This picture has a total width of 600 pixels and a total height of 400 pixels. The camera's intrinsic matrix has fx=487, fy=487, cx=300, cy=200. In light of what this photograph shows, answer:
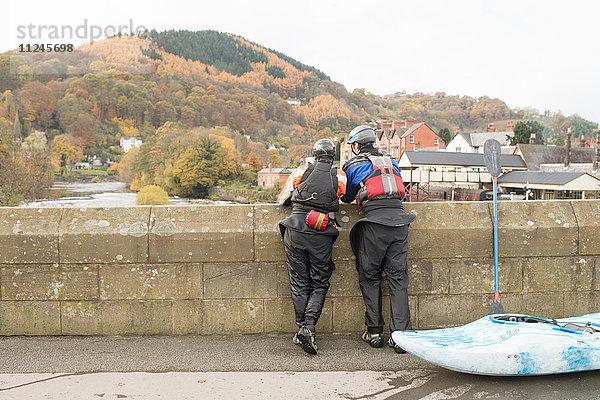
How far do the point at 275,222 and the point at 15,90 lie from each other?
173 m

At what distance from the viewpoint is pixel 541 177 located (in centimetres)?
5606

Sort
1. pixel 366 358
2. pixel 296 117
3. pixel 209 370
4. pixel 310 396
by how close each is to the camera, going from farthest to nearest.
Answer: pixel 296 117
pixel 366 358
pixel 209 370
pixel 310 396

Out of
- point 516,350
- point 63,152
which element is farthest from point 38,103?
point 516,350

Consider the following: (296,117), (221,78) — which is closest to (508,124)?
(296,117)

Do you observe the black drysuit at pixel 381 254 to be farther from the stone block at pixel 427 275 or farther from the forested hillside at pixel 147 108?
the forested hillside at pixel 147 108

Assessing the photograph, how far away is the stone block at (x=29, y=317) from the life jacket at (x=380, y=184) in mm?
3248

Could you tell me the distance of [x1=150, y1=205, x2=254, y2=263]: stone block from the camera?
4.88m

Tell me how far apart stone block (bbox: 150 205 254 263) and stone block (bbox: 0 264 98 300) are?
0.69 metres

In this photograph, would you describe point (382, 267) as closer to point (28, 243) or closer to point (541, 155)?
point (28, 243)

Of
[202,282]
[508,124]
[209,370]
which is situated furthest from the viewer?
[508,124]

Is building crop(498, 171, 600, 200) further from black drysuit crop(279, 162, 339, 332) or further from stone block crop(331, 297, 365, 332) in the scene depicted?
black drysuit crop(279, 162, 339, 332)

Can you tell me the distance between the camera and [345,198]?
494cm

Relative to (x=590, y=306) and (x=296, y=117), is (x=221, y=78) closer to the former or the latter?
(x=296, y=117)

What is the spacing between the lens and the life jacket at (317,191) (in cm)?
449
